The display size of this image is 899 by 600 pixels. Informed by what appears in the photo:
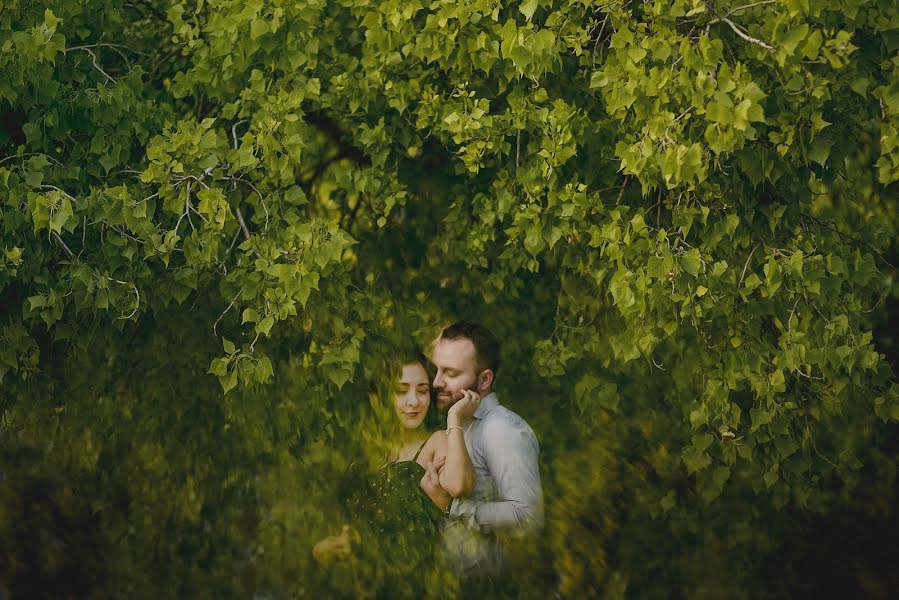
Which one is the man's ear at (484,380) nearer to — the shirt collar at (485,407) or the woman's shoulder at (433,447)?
the shirt collar at (485,407)

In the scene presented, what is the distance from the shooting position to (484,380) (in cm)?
526

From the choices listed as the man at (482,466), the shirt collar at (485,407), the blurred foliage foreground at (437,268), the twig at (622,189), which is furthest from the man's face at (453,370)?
the twig at (622,189)

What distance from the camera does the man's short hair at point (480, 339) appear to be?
5567mm

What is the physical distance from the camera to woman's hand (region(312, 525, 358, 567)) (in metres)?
6.45

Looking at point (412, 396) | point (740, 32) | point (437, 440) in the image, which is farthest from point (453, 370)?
point (740, 32)

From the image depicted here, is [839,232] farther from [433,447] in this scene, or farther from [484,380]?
[433,447]

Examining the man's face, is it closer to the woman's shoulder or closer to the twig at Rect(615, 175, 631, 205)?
the woman's shoulder

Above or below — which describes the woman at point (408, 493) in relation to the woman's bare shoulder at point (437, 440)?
below

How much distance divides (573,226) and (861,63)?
134cm

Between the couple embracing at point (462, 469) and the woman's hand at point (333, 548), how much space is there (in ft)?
0.06

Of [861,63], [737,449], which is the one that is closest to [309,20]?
[861,63]

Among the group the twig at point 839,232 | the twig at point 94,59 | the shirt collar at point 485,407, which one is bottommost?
the shirt collar at point 485,407

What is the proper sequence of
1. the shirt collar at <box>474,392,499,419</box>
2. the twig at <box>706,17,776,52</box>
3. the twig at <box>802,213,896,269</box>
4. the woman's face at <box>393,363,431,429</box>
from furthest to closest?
the woman's face at <box>393,363,431,429</box>
the twig at <box>802,213,896,269</box>
the shirt collar at <box>474,392,499,419</box>
the twig at <box>706,17,776,52</box>

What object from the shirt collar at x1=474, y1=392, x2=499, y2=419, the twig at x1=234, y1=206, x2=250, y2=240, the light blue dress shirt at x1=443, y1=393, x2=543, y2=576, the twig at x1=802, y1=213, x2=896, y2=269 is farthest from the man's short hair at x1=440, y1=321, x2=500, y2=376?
the twig at x1=802, y1=213, x2=896, y2=269
